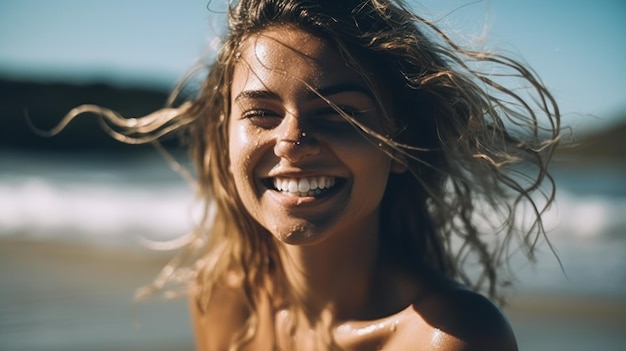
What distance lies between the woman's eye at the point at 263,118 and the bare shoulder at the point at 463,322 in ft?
2.53

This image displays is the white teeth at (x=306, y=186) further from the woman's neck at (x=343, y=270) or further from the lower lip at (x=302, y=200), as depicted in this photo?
the woman's neck at (x=343, y=270)

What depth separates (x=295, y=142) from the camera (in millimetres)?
2445

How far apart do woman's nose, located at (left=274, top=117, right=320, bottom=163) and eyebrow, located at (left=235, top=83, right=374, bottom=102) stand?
95 mm

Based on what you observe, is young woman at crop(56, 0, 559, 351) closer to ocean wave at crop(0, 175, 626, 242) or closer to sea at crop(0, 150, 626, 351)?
sea at crop(0, 150, 626, 351)

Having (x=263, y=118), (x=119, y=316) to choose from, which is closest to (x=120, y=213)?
(x=119, y=316)

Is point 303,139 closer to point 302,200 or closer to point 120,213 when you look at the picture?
point 302,200

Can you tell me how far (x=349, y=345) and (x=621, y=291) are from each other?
4051 millimetres

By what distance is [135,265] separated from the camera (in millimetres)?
7250

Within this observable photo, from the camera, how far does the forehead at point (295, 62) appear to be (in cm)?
246

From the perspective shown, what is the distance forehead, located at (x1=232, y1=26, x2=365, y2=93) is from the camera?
2.46 m

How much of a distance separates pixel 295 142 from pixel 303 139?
0.03 m

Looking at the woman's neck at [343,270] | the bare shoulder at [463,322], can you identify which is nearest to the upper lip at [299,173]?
the woman's neck at [343,270]

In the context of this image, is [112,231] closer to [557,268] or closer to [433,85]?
[557,268]

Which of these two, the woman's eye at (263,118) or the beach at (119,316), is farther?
the beach at (119,316)
